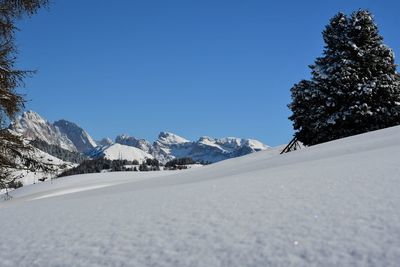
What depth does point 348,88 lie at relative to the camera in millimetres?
22000

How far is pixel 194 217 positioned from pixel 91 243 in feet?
2.89

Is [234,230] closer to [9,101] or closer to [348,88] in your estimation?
[9,101]

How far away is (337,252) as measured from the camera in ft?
7.39

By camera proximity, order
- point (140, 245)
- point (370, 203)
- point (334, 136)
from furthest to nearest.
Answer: point (334, 136) < point (370, 203) < point (140, 245)

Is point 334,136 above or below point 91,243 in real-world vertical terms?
above

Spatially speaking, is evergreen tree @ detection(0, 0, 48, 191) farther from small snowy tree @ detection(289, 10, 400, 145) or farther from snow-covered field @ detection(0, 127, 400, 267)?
small snowy tree @ detection(289, 10, 400, 145)

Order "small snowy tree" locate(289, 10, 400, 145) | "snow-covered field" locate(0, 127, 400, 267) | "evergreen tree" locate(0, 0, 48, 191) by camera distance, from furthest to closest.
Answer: "small snowy tree" locate(289, 10, 400, 145)
"evergreen tree" locate(0, 0, 48, 191)
"snow-covered field" locate(0, 127, 400, 267)

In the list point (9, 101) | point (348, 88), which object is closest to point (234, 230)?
point (9, 101)

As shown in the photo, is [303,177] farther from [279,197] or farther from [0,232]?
[0,232]

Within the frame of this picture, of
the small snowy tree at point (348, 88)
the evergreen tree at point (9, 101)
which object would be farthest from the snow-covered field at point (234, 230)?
the small snowy tree at point (348, 88)

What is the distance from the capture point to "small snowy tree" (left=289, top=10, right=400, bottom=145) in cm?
2158

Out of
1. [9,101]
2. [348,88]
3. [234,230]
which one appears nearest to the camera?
[234,230]

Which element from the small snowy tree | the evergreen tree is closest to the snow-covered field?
the evergreen tree

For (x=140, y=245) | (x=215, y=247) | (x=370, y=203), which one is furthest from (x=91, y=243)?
(x=370, y=203)
